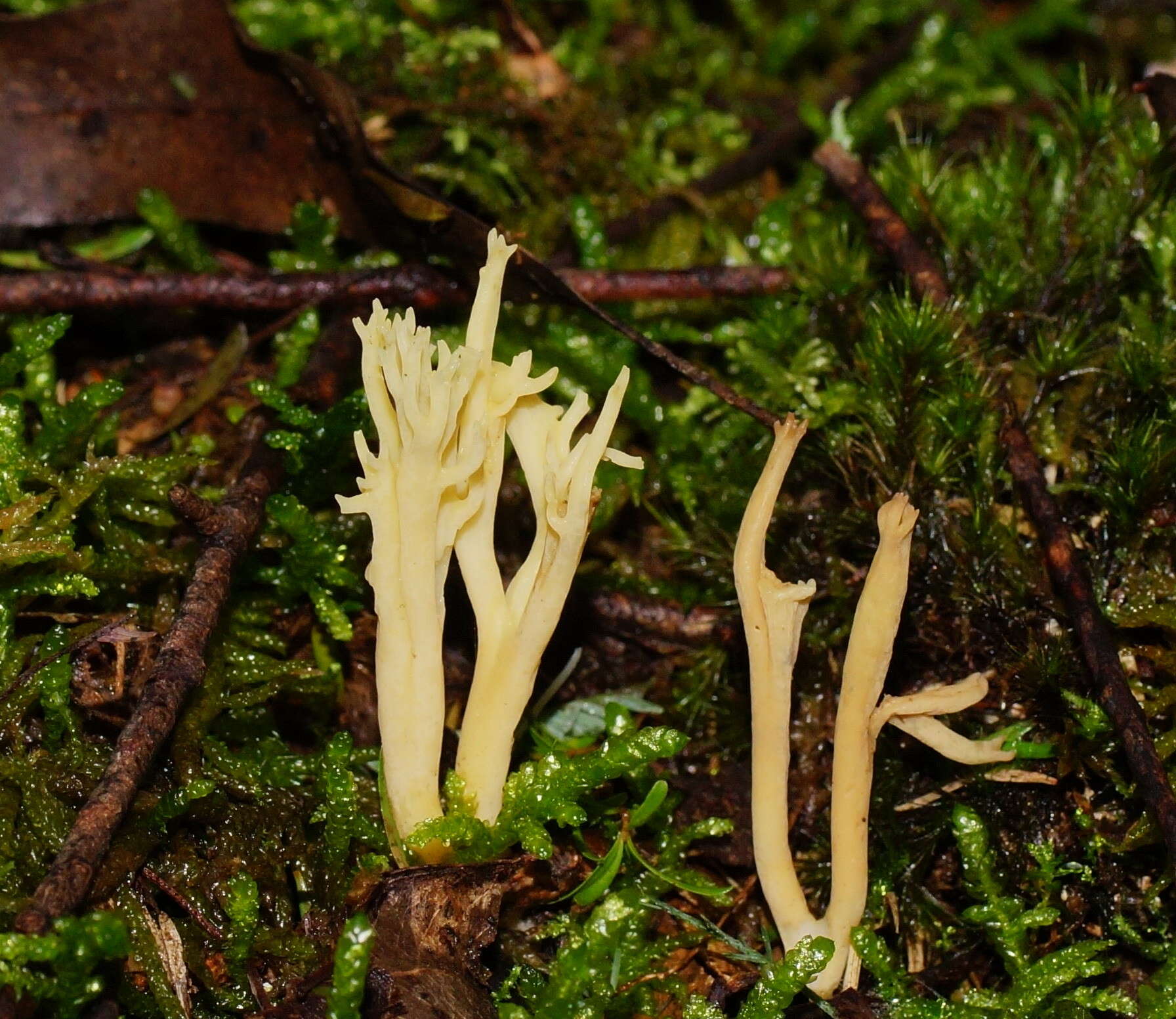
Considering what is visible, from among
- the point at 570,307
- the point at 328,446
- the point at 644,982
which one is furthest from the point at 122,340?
the point at 644,982

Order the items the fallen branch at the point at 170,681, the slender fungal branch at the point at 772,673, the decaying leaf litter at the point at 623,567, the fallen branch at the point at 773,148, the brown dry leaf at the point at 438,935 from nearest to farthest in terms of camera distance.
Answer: the fallen branch at the point at 170,681 < the brown dry leaf at the point at 438,935 < the decaying leaf litter at the point at 623,567 < the slender fungal branch at the point at 772,673 < the fallen branch at the point at 773,148

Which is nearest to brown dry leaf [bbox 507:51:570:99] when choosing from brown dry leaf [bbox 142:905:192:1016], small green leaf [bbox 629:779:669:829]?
small green leaf [bbox 629:779:669:829]

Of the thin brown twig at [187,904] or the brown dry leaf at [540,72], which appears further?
the brown dry leaf at [540,72]

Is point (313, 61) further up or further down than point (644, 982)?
further up

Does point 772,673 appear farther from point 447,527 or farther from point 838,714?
point 447,527

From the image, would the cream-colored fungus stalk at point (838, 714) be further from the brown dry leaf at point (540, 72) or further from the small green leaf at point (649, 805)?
the brown dry leaf at point (540, 72)

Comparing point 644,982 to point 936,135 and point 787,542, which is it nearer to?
point 787,542

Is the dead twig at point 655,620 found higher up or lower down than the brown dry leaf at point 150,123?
lower down

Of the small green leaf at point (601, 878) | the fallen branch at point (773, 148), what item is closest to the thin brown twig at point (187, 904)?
the small green leaf at point (601, 878)
